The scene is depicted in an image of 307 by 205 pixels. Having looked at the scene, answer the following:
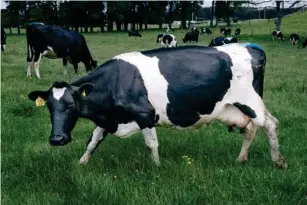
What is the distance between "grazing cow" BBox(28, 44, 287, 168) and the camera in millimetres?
5875

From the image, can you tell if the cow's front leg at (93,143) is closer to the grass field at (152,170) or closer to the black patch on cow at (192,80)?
the grass field at (152,170)

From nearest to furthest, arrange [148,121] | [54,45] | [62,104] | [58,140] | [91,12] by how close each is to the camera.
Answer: [58,140], [62,104], [148,121], [54,45], [91,12]

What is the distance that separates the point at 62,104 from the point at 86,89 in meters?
0.36

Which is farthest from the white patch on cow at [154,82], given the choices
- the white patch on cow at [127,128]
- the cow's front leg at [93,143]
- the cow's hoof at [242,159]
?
the cow's hoof at [242,159]

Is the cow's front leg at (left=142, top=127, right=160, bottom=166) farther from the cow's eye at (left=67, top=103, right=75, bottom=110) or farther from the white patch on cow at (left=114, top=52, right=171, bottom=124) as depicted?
the cow's eye at (left=67, top=103, right=75, bottom=110)

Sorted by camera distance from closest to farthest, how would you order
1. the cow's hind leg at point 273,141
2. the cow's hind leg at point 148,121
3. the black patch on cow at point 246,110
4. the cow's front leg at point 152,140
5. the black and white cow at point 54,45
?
1. the cow's hind leg at point 148,121
2. the cow's front leg at point 152,140
3. the cow's hind leg at point 273,141
4. the black patch on cow at point 246,110
5. the black and white cow at point 54,45

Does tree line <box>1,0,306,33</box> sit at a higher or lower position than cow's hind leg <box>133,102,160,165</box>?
higher

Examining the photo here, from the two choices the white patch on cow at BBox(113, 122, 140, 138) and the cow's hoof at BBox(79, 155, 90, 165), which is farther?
the cow's hoof at BBox(79, 155, 90, 165)

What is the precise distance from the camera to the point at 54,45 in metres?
15.8

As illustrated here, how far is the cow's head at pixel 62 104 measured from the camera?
5.50 meters

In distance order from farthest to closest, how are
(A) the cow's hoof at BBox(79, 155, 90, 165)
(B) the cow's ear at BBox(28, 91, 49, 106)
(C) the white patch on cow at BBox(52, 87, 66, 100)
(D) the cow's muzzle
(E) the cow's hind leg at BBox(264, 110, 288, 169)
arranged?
(A) the cow's hoof at BBox(79, 155, 90, 165) < (E) the cow's hind leg at BBox(264, 110, 288, 169) < (B) the cow's ear at BBox(28, 91, 49, 106) < (C) the white patch on cow at BBox(52, 87, 66, 100) < (D) the cow's muzzle

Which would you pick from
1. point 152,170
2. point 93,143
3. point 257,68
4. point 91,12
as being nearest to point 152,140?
point 152,170

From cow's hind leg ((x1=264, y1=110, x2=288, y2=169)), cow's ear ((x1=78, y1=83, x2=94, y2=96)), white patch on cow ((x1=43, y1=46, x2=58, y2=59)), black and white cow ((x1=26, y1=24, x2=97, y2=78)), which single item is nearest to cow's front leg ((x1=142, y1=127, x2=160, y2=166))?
cow's ear ((x1=78, y1=83, x2=94, y2=96))

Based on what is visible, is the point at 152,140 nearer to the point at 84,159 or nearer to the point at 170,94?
the point at 170,94
